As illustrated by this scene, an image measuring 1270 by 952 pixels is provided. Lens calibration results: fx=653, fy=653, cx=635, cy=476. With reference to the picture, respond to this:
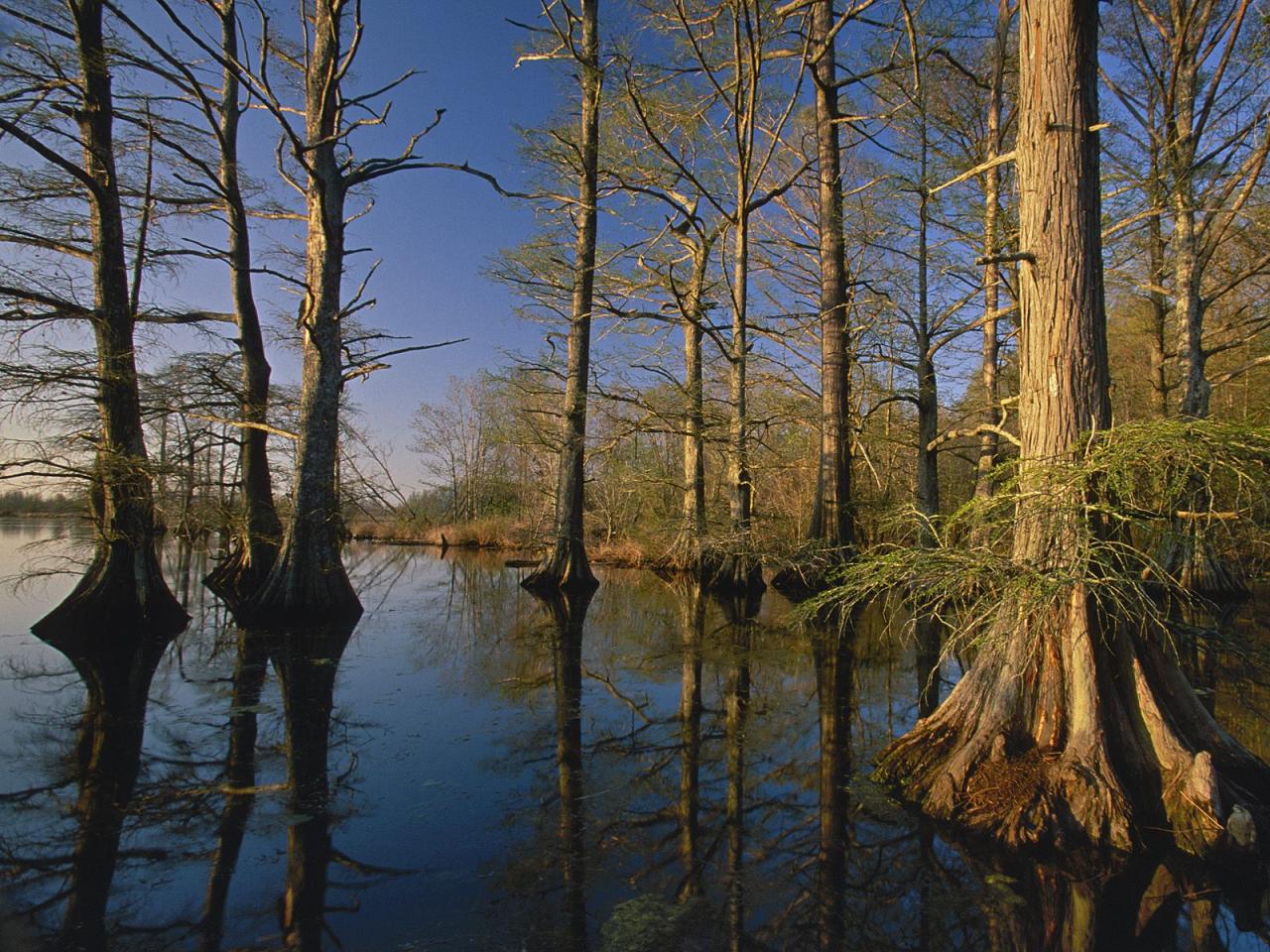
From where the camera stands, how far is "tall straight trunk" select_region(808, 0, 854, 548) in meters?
11.9

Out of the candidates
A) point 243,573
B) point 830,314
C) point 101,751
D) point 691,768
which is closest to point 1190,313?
point 830,314

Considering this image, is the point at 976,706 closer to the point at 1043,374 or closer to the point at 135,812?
the point at 1043,374

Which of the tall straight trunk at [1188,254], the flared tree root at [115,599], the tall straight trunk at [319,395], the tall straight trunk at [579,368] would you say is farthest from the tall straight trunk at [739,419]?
the flared tree root at [115,599]

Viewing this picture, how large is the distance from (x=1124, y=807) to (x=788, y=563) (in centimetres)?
827

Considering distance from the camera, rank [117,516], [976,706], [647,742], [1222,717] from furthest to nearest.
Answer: [117,516] < [1222,717] < [647,742] < [976,706]

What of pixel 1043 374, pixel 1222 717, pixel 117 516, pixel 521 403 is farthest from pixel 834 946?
pixel 521 403

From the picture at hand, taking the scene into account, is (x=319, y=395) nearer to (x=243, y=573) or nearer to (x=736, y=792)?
(x=243, y=573)

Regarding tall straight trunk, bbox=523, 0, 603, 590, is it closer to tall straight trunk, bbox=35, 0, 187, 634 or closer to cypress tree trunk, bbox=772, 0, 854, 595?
cypress tree trunk, bbox=772, 0, 854, 595

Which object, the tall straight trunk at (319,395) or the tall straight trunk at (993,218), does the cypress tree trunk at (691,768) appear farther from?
the tall straight trunk at (993,218)

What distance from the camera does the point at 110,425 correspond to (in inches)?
296

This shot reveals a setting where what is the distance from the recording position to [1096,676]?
10.4ft

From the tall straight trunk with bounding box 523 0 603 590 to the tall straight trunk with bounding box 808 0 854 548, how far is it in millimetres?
4251

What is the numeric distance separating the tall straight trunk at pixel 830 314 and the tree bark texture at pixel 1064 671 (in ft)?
27.0

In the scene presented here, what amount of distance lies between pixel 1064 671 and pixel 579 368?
10.9 meters
